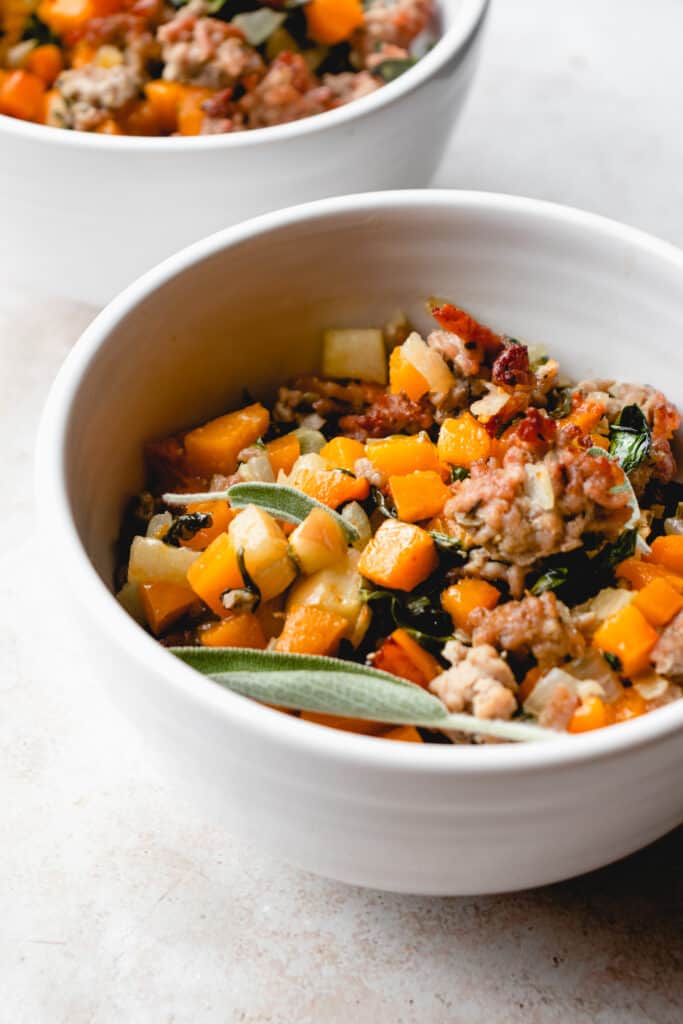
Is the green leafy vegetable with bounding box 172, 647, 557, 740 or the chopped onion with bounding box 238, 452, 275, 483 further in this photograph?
the chopped onion with bounding box 238, 452, 275, 483

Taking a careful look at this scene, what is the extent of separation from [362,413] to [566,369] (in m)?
0.35

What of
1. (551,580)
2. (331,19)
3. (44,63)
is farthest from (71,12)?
(551,580)

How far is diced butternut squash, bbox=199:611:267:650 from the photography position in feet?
5.58

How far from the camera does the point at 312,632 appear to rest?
1660mm

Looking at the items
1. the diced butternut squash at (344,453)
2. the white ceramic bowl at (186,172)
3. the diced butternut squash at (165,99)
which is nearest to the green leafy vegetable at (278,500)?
the diced butternut squash at (344,453)

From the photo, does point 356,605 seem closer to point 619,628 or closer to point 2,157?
point 619,628

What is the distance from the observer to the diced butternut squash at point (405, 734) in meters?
1.53

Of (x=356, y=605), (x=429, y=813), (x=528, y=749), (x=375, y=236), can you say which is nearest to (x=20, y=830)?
(x=356, y=605)

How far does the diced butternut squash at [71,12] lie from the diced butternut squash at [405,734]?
5.73ft

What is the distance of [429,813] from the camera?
1.40 meters

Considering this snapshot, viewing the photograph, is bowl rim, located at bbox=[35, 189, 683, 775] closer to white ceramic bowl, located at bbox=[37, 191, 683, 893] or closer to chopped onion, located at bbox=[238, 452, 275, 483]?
white ceramic bowl, located at bbox=[37, 191, 683, 893]

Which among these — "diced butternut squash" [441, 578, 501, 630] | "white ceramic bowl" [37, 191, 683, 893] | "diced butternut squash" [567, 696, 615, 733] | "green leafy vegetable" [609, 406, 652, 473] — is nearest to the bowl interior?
"white ceramic bowl" [37, 191, 683, 893]

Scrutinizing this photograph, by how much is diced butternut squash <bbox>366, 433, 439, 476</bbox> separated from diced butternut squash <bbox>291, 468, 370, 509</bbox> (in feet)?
0.12

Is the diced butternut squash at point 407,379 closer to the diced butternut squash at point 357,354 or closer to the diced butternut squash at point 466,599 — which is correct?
the diced butternut squash at point 357,354
